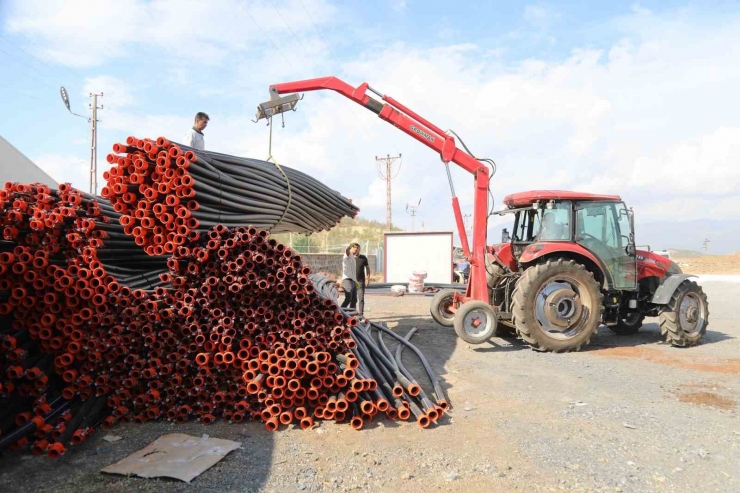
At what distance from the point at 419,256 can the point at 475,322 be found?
12.2 meters

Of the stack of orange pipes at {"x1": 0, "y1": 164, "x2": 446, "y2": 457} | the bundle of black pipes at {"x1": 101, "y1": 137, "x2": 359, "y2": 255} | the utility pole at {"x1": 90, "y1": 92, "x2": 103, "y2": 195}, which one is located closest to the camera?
the stack of orange pipes at {"x1": 0, "y1": 164, "x2": 446, "y2": 457}

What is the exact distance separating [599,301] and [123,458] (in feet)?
21.8

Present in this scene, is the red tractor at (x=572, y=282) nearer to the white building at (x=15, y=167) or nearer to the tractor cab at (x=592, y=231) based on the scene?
the tractor cab at (x=592, y=231)

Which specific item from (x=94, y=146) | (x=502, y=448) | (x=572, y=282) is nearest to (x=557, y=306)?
(x=572, y=282)

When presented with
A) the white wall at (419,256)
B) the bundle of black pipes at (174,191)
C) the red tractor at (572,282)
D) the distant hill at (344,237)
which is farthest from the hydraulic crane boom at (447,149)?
the distant hill at (344,237)

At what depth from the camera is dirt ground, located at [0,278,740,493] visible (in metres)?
3.47

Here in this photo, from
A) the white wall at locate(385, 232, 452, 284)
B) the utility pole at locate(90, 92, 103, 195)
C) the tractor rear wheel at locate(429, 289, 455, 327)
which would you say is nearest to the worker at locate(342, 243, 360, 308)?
the tractor rear wheel at locate(429, 289, 455, 327)

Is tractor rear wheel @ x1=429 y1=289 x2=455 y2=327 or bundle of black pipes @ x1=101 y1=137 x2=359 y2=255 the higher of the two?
bundle of black pipes @ x1=101 y1=137 x2=359 y2=255

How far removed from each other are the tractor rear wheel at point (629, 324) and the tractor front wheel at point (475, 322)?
303 centimetres

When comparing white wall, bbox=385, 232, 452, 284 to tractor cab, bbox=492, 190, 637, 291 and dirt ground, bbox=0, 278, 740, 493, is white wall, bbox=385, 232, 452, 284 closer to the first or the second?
tractor cab, bbox=492, 190, 637, 291

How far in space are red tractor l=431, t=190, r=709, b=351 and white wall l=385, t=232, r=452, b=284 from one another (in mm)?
10419

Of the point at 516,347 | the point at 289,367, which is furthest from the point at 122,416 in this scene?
the point at 516,347

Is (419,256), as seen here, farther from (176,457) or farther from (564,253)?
(176,457)

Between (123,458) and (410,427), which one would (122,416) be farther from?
(410,427)
